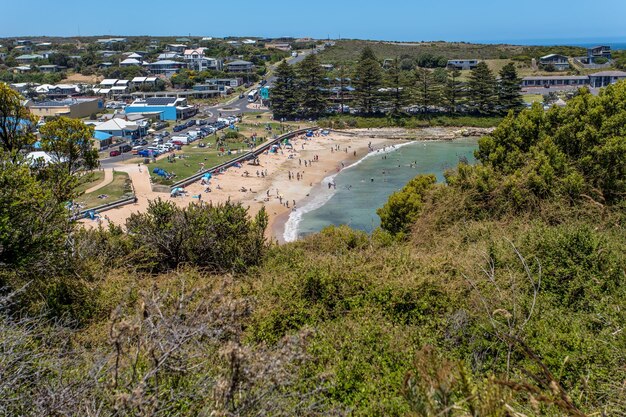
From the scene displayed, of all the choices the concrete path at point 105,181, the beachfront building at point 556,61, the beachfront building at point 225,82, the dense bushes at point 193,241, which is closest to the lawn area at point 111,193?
the concrete path at point 105,181

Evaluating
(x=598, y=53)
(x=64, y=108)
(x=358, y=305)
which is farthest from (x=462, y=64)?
(x=358, y=305)

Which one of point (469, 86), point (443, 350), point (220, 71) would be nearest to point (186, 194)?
point (443, 350)

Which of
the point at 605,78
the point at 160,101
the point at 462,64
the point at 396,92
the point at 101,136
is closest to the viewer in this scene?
the point at 101,136

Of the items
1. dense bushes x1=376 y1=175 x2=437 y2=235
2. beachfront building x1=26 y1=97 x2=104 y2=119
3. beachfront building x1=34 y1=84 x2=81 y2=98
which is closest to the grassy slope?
beachfront building x1=34 y1=84 x2=81 y2=98

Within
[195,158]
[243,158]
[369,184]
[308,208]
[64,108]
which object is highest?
[64,108]

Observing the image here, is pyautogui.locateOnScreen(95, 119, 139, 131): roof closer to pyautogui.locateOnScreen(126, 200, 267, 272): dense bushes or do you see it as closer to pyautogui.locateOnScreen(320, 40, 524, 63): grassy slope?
pyautogui.locateOnScreen(126, 200, 267, 272): dense bushes

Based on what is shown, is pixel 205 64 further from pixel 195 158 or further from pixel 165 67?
pixel 195 158

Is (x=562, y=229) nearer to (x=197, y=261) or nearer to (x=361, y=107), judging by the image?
(x=197, y=261)

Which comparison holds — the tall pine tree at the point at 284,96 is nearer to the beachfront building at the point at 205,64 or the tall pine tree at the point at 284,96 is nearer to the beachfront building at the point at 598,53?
the beachfront building at the point at 205,64
